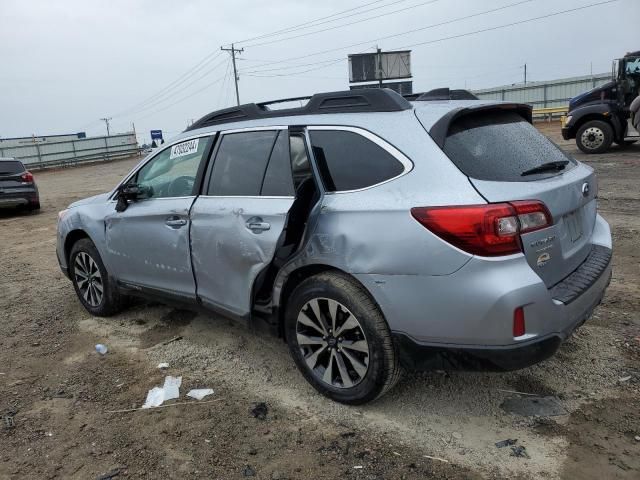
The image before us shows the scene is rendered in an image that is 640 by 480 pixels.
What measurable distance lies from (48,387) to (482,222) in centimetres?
314

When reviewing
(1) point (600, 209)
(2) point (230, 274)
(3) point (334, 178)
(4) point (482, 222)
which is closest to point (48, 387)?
(2) point (230, 274)

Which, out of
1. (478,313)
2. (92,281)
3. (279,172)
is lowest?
(92,281)

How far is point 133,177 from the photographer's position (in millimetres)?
4516

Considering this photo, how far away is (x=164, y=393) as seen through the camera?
351cm

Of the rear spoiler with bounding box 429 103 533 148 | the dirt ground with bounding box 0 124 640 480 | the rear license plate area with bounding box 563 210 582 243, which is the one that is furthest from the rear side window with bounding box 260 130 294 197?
the rear license plate area with bounding box 563 210 582 243

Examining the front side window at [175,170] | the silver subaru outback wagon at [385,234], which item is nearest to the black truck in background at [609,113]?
the silver subaru outback wagon at [385,234]

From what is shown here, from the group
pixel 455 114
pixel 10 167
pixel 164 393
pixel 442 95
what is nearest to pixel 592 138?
pixel 442 95

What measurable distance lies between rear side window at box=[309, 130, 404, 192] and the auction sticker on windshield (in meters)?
1.18

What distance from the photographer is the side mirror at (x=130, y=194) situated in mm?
4305

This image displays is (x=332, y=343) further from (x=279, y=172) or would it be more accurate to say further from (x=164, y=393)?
(x=164, y=393)

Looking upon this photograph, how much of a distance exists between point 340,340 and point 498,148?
1.39 m

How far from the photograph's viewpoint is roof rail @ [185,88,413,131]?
3.05m

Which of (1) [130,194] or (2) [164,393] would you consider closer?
(2) [164,393]

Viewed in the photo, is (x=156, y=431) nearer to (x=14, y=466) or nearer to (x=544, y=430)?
(x=14, y=466)
